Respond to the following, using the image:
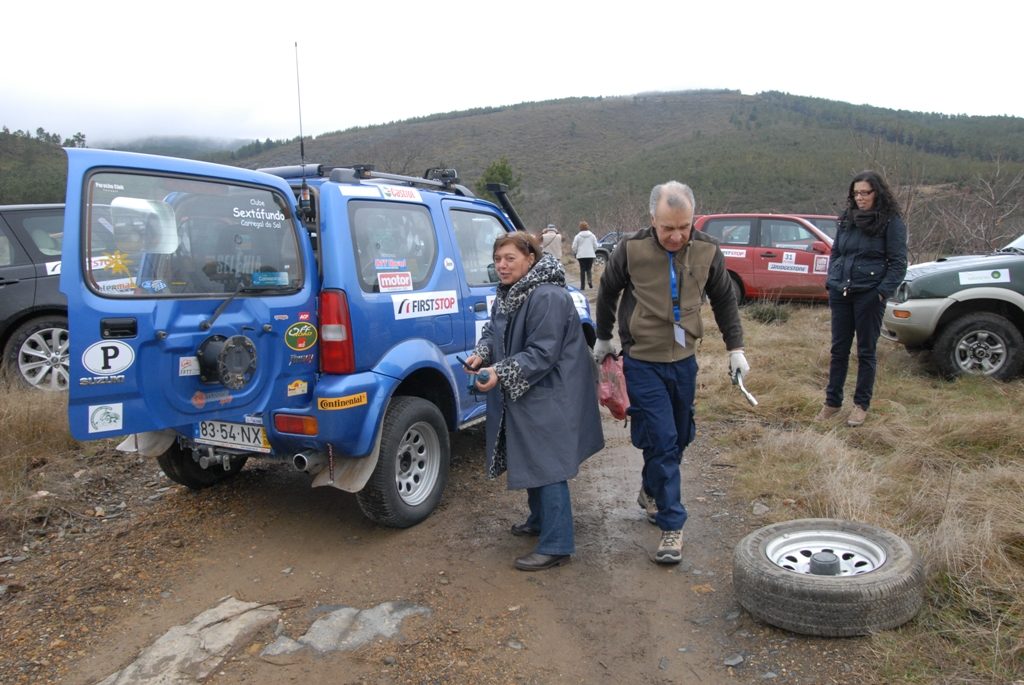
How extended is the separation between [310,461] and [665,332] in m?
1.84

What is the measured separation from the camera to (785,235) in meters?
11.7

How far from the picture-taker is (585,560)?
12.1 ft

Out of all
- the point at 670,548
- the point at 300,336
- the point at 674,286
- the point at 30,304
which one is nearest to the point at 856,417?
the point at 670,548

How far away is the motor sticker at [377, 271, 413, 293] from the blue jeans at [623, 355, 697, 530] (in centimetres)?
126

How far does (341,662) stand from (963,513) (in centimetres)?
290

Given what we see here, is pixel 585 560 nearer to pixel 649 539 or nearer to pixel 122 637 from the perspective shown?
pixel 649 539

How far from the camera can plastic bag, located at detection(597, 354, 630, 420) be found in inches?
147

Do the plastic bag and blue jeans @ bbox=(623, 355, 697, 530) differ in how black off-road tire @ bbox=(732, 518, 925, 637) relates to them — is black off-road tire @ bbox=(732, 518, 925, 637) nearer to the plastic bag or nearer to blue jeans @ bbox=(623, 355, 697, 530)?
blue jeans @ bbox=(623, 355, 697, 530)

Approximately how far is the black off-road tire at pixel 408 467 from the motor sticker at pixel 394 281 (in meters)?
0.59

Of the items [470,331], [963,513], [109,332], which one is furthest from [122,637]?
[963,513]

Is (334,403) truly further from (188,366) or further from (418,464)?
(418,464)

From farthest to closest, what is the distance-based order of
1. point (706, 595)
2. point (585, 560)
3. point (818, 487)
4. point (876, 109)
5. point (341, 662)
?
point (876, 109), point (818, 487), point (585, 560), point (706, 595), point (341, 662)

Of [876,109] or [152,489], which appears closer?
[152,489]

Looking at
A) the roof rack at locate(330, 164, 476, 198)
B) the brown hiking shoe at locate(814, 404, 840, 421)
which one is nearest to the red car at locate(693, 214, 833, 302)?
the brown hiking shoe at locate(814, 404, 840, 421)
